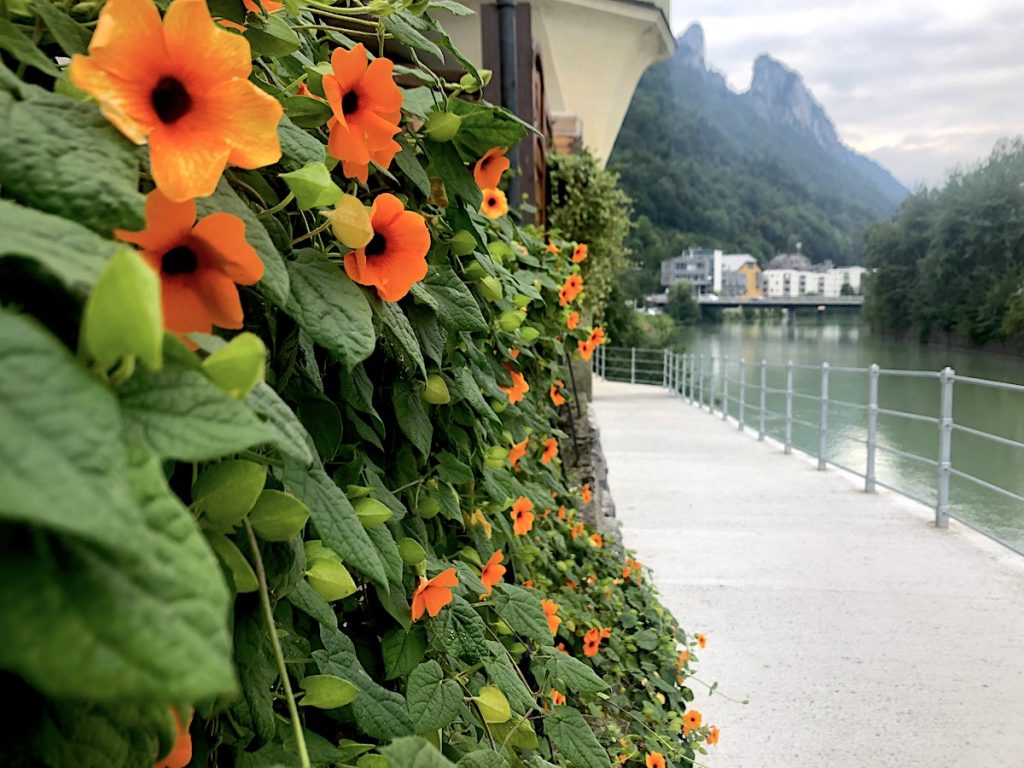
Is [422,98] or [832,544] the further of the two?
[832,544]

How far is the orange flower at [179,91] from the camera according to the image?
28cm

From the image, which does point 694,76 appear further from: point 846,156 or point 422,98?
point 422,98

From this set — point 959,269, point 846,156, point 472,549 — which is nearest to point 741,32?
point 846,156

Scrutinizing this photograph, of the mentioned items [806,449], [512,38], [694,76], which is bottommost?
[806,449]

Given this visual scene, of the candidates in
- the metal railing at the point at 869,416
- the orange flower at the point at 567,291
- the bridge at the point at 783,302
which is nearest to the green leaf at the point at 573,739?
the orange flower at the point at 567,291

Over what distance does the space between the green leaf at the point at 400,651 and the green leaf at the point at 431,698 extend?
0.07 ft

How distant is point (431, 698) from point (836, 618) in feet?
8.40

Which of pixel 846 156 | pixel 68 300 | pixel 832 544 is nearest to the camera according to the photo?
pixel 68 300

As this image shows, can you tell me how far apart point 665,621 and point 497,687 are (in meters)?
1.70

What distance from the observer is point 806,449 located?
6.23 meters

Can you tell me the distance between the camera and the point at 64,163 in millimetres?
262

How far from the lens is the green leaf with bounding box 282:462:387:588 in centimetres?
42

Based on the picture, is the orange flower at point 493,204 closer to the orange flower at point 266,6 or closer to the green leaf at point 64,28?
the orange flower at point 266,6

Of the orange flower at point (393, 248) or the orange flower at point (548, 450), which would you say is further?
the orange flower at point (548, 450)
